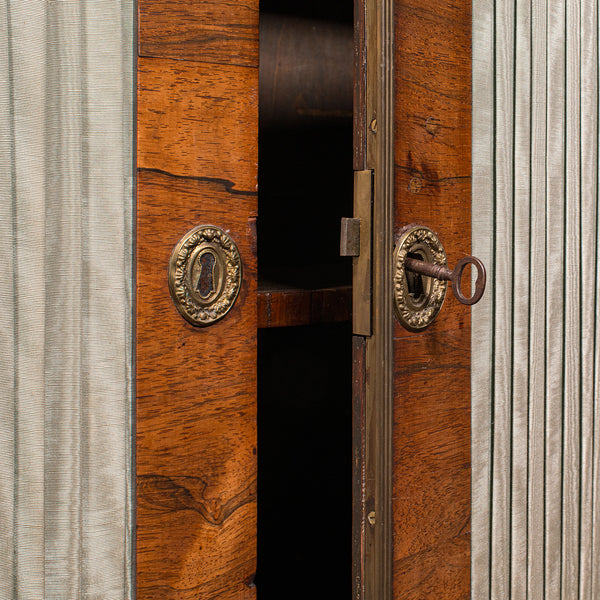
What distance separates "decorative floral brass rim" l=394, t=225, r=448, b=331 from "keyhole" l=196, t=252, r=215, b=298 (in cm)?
24

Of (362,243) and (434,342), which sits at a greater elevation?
(362,243)

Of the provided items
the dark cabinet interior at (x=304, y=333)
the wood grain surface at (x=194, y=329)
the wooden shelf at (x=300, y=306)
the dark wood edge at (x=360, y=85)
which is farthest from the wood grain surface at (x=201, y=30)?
the dark cabinet interior at (x=304, y=333)

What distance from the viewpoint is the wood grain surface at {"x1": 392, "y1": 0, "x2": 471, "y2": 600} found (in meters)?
0.86

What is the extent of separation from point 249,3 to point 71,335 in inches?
16.1

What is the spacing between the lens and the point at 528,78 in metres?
0.99

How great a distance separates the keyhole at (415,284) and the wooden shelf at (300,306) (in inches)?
4.6

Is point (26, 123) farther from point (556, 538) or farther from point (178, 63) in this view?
point (556, 538)

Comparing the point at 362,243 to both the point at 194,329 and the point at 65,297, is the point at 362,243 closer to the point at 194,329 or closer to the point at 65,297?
the point at 194,329

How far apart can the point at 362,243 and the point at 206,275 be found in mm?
196

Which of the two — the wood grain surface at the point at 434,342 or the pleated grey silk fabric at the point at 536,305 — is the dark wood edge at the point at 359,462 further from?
the pleated grey silk fabric at the point at 536,305

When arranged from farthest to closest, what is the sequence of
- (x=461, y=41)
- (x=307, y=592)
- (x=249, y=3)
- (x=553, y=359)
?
(x=307, y=592) → (x=553, y=359) → (x=461, y=41) → (x=249, y=3)

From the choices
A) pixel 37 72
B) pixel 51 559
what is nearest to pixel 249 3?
pixel 37 72

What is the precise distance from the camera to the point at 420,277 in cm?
89

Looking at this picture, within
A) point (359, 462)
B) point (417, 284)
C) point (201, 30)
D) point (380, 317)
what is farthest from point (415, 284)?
point (201, 30)
